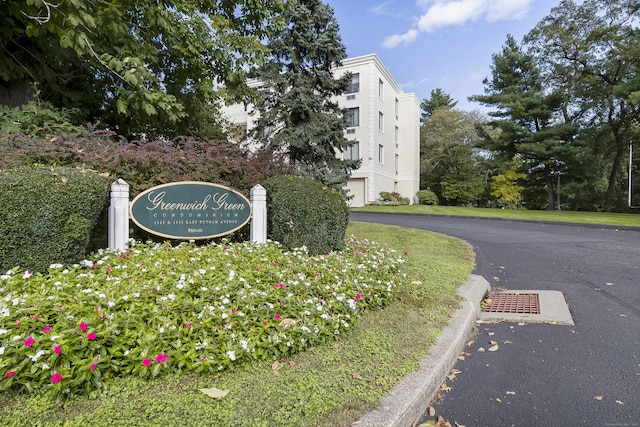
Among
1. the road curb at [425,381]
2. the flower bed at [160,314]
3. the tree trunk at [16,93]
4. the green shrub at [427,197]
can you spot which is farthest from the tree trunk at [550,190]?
the tree trunk at [16,93]

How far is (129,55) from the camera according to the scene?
18.0 ft

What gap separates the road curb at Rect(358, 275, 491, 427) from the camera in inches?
77.9

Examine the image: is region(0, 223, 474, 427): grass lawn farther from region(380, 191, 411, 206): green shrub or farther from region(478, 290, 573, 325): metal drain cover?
region(380, 191, 411, 206): green shrub

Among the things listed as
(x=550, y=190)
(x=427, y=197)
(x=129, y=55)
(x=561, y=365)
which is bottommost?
(x=561, y=365)

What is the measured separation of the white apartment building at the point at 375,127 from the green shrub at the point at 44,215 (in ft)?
61.3

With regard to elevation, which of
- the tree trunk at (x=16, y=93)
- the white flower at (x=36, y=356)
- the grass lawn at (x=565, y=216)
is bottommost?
the white flower at (x=36, y=356)

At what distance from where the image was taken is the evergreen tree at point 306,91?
10.4 m

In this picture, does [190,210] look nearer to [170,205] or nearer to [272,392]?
[170,205]

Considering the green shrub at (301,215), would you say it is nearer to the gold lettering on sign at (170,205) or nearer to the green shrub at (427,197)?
the gold lettering on sign at (170,205)

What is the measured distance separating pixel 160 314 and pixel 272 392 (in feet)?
3.46

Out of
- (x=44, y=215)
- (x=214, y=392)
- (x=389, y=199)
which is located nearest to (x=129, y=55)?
(x=44, y=215)

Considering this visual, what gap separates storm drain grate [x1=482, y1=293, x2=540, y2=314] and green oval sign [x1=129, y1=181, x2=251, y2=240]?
354 centimetres

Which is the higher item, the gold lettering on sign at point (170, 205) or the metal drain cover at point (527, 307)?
the gold lettering on sign at point (170, 205)

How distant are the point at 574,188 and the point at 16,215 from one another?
32.1 m
